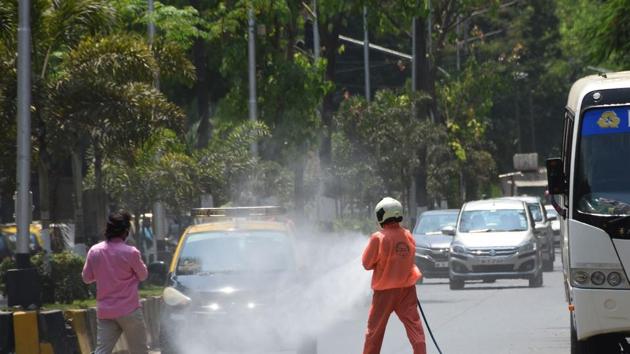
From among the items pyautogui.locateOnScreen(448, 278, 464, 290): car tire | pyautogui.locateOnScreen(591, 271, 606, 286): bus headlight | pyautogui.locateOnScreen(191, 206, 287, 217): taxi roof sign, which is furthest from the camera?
pyautogui.locateOnScreen(448, 278, 464, 290): car tire

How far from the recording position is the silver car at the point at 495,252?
30.5 meters

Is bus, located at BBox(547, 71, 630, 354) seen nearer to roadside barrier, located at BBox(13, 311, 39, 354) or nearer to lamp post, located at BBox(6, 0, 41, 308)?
roadside barrier, located at BBox(13, 311, 39, 354)

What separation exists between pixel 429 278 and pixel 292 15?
778cm

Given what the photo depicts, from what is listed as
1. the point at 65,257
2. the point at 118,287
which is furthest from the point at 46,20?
the point at 118,287

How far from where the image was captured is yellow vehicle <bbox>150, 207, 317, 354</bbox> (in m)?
15.1

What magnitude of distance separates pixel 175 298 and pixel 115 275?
9.16ft

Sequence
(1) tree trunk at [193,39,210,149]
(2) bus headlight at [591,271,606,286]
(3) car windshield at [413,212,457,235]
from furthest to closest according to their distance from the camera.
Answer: (1) tree trunk at [193,39,210,149], (3) car windshield at [413,212,457,235], (2) bus headlight at [591,271,606,286]

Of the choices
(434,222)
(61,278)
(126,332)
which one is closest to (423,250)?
(434,222)

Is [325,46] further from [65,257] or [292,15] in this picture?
[65,257]

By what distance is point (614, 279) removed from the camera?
40.8 ft

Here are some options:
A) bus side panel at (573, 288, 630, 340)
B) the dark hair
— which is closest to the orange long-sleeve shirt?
bus side panel at (573, 288, 630, 340)

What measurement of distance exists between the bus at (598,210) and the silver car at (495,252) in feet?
56.0

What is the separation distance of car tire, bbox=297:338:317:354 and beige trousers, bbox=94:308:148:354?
3.20m

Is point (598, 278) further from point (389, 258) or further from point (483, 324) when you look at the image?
point (483, 324)
